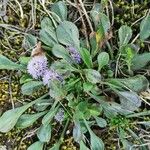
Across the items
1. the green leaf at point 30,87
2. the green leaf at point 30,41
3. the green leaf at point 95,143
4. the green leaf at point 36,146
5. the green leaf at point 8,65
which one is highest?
the green leaf at point 30,41

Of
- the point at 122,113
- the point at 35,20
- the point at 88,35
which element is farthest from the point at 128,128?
the point at 35,20

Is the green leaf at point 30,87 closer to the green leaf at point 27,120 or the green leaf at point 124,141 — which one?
the green leaf at point 27,120

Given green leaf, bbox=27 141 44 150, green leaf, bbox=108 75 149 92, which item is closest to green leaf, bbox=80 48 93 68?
green leaf, bbox=108 75 149 92

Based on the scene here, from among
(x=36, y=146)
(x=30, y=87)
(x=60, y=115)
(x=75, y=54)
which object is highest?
(x=75, y=54)

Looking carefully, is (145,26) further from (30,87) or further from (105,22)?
(30,87)

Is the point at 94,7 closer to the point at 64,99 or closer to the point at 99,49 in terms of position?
the point at 99,49

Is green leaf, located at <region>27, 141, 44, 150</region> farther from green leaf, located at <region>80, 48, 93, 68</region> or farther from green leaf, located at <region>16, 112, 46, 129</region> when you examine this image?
green leaf, located at <region>80, 48, 93, 68</region>

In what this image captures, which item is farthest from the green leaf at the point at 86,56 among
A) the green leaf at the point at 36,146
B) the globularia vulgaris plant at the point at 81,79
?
the green leaf at the point at 36,146

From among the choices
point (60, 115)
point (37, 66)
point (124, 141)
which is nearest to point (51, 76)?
point (37, 66)
